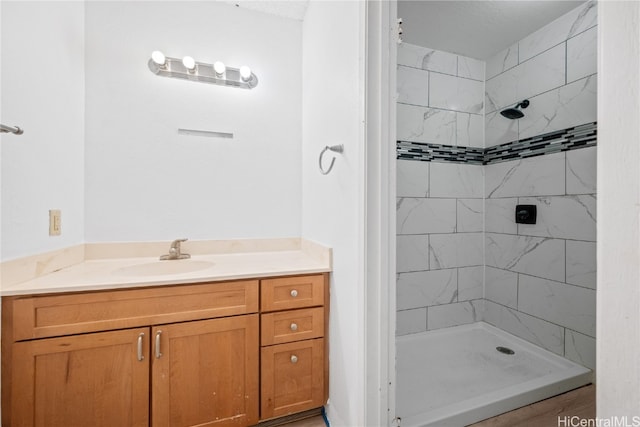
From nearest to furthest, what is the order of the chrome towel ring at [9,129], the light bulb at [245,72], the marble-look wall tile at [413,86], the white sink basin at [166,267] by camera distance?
the chrome towel ring at [9,129], the white sink basin at [166,267], the light bulb at [245,72], the marble-look wall tile at [413,86]

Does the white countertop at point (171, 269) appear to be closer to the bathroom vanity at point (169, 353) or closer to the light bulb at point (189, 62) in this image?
the bathroom vanity at point (169, 353)

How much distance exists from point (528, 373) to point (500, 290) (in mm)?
689

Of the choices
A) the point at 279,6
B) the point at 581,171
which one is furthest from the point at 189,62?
the point at 581,171

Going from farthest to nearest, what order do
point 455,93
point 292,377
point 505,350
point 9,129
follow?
point 455,93 < point 505,350 < point 292,377 < point 9,129

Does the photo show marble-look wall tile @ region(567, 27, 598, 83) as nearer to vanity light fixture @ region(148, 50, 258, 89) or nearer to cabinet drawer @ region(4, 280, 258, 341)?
vanity light fixture @ region(148, 50, 258, 89)

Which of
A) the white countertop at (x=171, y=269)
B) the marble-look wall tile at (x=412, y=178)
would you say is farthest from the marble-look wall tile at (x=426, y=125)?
the white countertop at (x=171, y=269)

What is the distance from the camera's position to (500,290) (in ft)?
7.38

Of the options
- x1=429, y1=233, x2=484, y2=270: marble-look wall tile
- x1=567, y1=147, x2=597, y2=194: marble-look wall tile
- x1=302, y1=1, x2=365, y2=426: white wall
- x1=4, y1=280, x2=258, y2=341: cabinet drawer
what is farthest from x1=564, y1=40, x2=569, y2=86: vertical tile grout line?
x1=4, y1=280, x2=258, y2=341: cabinet drawer

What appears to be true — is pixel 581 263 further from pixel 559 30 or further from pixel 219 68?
pixel 219 68

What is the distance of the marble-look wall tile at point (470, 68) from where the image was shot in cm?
229

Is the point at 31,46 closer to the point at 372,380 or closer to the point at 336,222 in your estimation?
Answer: the point at 336,222

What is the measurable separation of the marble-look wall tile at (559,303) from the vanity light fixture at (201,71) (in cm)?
241

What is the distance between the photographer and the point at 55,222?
127cm

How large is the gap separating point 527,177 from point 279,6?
2110 mm
